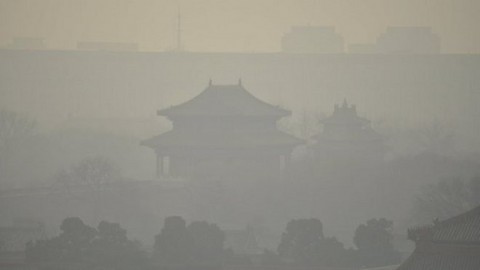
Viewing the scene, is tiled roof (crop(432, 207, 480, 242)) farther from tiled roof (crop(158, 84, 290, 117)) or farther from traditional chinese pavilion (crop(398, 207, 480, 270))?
tiled roof (crop(158, 84, 290, 117))

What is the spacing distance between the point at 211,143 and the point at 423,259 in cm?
4478

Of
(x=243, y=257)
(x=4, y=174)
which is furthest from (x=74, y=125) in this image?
(x=243, y=257)

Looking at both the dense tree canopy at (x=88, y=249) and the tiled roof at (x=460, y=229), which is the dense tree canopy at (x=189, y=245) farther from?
the tiled roof at (x=460, y=229)

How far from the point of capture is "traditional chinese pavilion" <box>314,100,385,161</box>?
93000mm

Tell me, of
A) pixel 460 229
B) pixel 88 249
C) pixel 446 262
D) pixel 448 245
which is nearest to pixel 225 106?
pixel 88 249

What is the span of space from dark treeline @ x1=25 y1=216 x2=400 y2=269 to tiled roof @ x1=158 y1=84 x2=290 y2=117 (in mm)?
33663

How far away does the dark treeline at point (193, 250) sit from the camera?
5625 cm

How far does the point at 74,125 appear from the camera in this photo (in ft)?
428

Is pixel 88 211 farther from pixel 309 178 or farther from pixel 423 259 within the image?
pixel 423 259

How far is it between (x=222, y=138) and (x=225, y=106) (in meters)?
2.23

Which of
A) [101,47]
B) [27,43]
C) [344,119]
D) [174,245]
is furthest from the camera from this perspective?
[101,47]

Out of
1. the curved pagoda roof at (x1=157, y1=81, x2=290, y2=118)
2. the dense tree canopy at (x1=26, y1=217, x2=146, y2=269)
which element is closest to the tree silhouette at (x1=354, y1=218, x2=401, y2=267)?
the dense tree canopy at (x1=26, y1=217, x2=146, y2=269)

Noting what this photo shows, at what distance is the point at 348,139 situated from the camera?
9394 cm

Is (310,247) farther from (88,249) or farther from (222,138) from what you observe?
(222,138)
